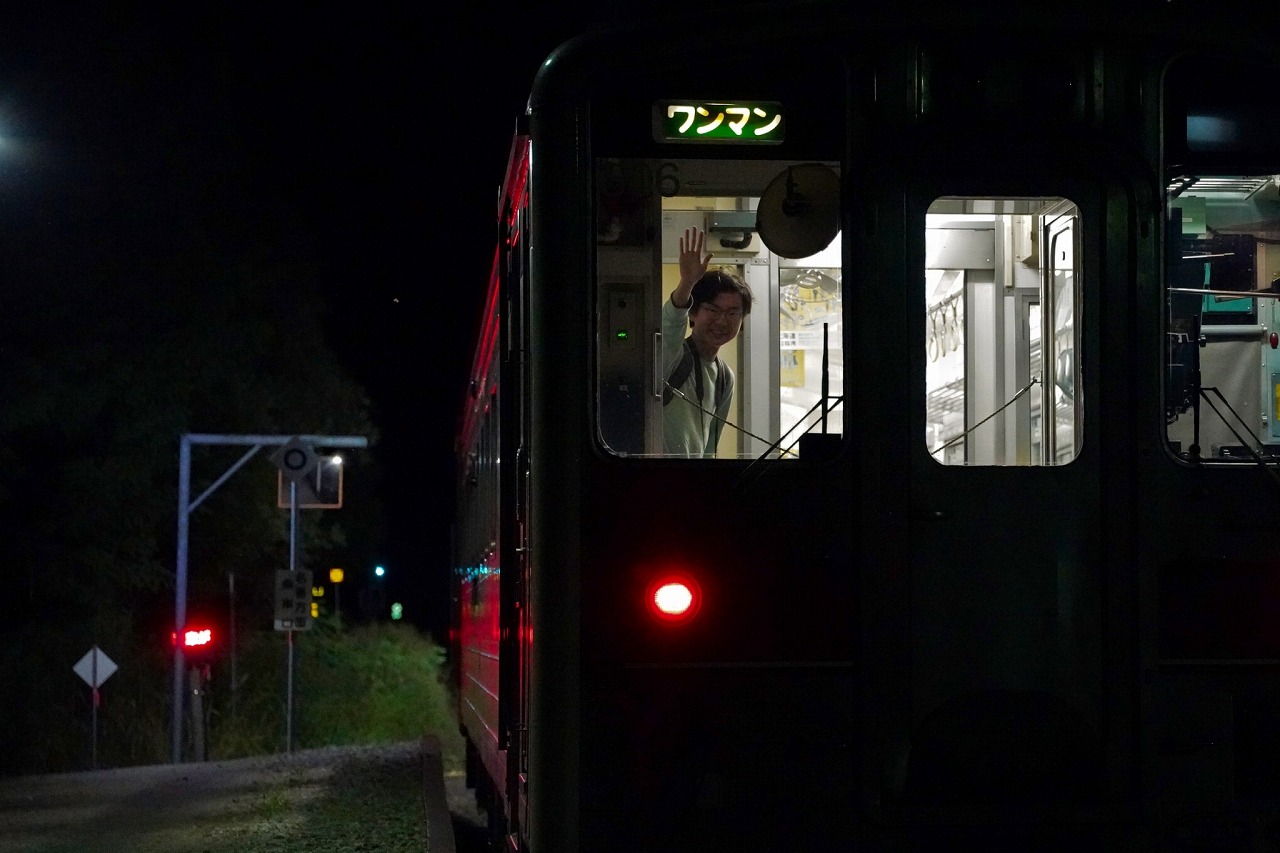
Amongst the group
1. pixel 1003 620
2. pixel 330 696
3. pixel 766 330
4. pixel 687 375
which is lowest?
pixel 330 696

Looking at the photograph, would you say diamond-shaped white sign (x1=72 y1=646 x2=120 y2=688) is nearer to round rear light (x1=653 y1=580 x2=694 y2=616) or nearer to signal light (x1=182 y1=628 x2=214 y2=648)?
signal light (x1=182 y1=628 x2=214 y2=648)

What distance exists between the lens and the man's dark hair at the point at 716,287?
5176 mm

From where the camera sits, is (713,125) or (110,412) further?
(110,412)

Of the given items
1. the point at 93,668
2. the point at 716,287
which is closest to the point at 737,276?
the point at 716,287

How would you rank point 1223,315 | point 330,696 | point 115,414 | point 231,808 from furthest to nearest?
point 330,696
point 115,414
point 231,808
point 1223,315

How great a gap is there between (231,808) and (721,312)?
36.2ft

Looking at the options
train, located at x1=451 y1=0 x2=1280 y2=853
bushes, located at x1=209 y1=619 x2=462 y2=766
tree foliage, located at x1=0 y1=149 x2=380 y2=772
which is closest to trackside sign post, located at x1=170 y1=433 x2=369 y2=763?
tree foliage, located at x1=0 y1=149 x2=380 y2=772

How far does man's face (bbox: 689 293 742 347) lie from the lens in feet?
17.0

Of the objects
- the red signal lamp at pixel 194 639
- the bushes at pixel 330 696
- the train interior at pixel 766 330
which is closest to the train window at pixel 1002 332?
the train interior at pixel 766 330

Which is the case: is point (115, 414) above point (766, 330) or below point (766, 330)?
above

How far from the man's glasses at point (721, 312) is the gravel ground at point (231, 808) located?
695cm

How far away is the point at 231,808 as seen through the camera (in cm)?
1500

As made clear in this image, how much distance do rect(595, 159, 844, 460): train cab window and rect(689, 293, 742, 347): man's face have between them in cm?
3

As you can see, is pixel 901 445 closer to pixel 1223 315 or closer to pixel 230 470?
pixel 1223 315
